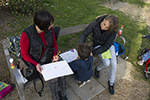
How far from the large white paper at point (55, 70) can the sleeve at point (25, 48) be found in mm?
243

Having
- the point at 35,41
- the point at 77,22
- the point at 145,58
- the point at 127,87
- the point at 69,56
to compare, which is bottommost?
the point at 127,87

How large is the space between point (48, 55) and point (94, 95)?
1.44 m

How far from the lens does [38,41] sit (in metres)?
2.28

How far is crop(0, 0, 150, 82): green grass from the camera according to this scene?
433cm

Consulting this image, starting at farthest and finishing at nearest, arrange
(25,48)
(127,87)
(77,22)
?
(77,22)
(127,87)
(25,48)

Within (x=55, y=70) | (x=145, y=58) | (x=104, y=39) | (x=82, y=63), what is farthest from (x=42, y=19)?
(x=145, y=58)

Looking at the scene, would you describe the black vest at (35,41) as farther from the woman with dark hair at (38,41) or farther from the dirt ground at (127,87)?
the dirt ground at (127,87)

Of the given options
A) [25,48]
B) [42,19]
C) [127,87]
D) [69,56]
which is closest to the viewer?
[42,19]

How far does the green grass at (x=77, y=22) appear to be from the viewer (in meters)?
4.33

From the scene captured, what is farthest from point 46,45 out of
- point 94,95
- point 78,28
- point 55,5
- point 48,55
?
point 55,5

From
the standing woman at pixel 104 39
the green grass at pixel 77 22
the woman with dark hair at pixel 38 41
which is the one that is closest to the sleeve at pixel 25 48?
the woman with dark hair at pixel 38 41

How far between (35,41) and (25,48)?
0.70ft

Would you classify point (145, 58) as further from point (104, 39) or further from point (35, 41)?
point (35, 41)

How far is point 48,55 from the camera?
251 centimetres
